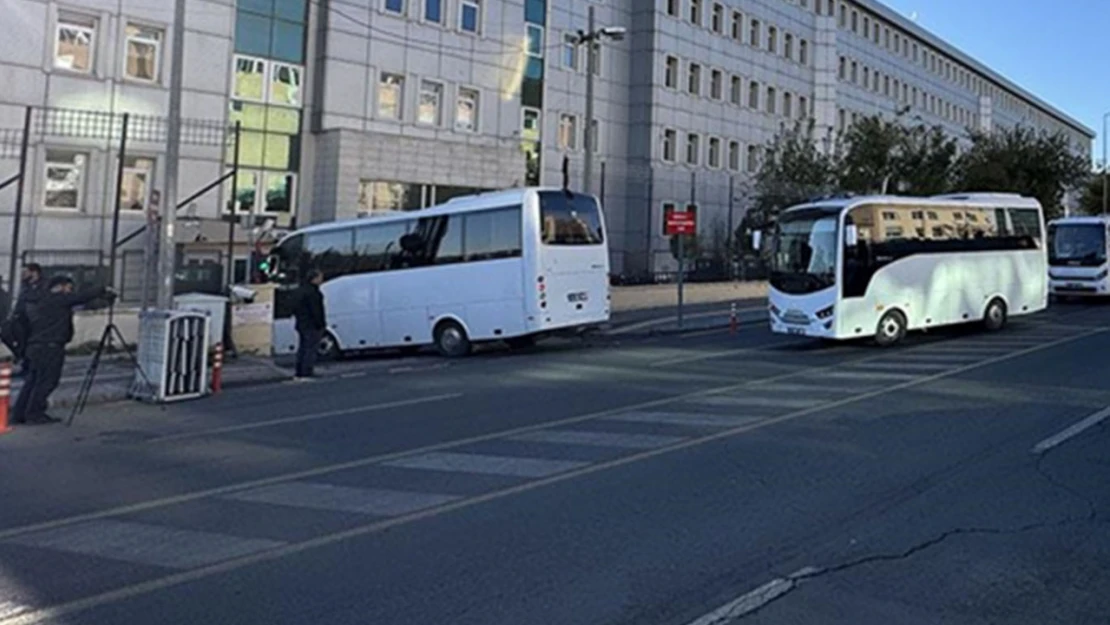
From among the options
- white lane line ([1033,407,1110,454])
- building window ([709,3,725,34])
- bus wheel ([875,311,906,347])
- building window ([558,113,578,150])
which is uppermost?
building window ([709,3,725,34])

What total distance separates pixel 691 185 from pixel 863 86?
81.6 ft

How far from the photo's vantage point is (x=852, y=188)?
43156mm

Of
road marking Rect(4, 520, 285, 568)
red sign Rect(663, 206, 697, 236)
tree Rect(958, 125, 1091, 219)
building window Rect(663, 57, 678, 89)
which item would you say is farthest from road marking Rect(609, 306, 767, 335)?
tree Rect(958, 125, 1091, 219)

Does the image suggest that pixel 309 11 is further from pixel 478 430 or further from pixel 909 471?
pixel 909 471

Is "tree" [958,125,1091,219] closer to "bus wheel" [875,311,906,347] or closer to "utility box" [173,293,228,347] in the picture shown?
"bus wheel" [875,311,906,347]

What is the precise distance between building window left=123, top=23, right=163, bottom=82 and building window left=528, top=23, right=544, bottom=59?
15.8 metres

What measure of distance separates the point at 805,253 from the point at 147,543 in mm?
16162

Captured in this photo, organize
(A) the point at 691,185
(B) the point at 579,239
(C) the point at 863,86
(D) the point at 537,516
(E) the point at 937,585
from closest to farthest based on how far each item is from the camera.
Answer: (E) the point at 937,585 → (D) the point at 537,516 → (B) the point at 579,239 → (A) the point at 691,185 → (C) the point at 863,86

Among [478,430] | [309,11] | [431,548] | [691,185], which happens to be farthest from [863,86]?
[431,548]

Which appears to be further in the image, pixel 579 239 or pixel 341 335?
pixel 341 335

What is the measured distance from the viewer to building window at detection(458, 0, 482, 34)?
34906mm

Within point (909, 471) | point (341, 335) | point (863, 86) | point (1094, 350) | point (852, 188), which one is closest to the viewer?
point (909, 471)

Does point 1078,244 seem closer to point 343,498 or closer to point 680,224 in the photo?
point 680,224

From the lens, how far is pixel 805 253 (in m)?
20.0
